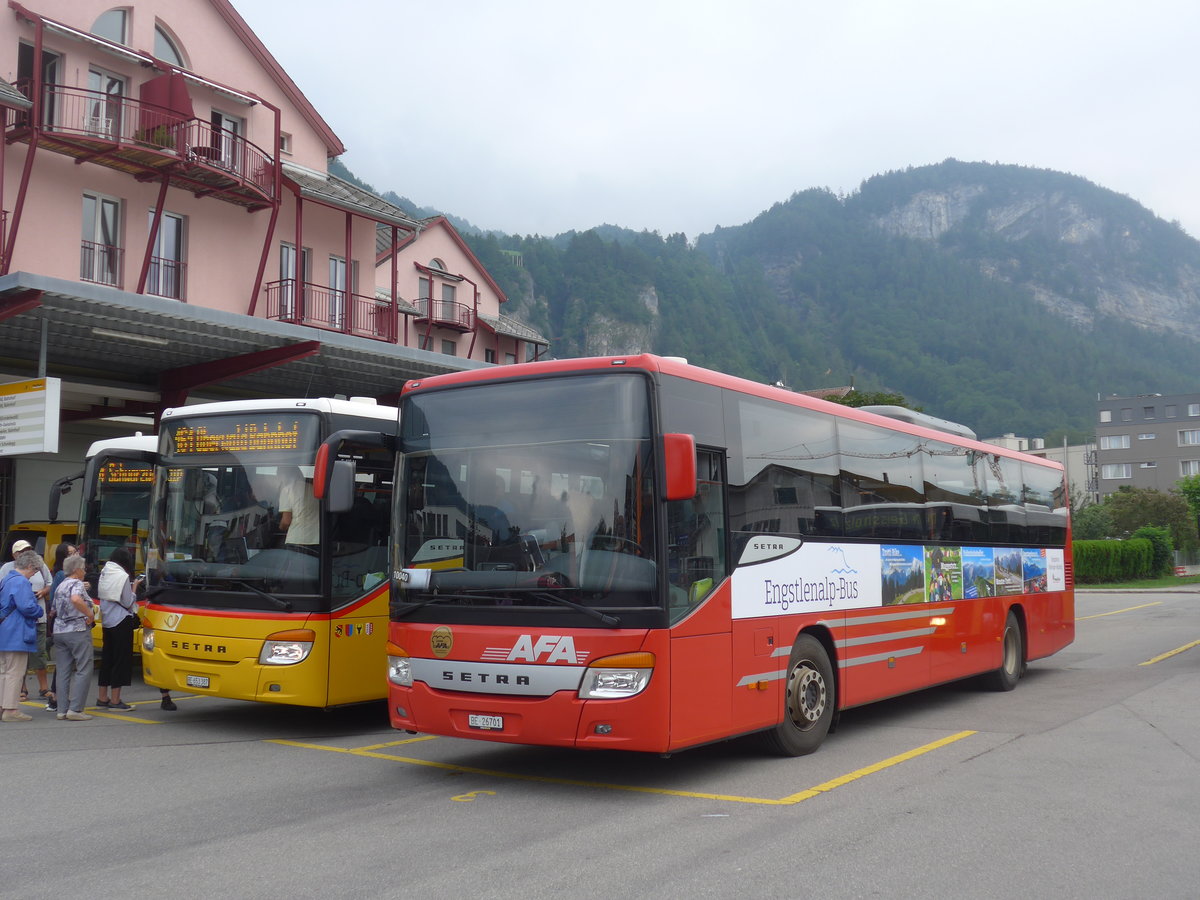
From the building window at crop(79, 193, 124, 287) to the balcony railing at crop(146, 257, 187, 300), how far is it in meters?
0.72

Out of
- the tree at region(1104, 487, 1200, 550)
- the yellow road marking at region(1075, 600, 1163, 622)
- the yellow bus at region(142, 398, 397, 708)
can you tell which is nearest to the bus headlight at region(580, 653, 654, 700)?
the yellow bus at region(142, 398, 397, 708)

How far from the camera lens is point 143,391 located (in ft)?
73.2

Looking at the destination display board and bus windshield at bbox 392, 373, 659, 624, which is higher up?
the destination display board

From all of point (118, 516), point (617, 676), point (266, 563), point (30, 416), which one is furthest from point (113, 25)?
point (617, 676)

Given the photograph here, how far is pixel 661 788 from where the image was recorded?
25.4ft

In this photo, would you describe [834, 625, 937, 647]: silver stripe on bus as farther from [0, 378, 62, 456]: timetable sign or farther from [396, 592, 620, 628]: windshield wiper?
[0, 378, 62, 456]: timetable sign

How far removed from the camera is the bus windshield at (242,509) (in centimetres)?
983

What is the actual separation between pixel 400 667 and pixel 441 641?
52 centimetres

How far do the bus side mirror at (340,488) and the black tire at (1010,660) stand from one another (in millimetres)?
8753

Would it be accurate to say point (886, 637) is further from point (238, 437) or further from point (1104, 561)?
point (1104, 561)

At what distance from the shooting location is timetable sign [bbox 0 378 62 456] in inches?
641

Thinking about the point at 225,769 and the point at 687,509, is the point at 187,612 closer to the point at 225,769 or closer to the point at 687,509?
the point at 225,769

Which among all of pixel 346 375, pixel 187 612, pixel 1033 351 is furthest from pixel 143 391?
pixel 1033 351

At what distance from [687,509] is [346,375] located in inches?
629
